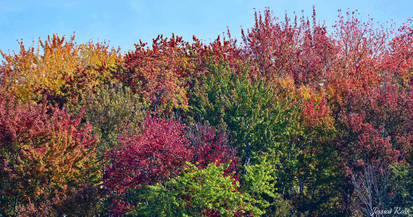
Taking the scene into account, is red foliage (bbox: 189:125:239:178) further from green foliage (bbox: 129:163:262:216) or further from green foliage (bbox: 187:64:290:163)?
green foliage (bbox: 129:163:262:216)

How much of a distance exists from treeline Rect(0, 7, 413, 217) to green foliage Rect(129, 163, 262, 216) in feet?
0.22

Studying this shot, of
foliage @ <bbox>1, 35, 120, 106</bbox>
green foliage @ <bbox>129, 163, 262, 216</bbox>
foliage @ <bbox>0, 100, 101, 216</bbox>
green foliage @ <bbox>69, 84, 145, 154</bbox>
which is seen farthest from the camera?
foliage @ <bbox>1, 35, 120, 106</bbox>

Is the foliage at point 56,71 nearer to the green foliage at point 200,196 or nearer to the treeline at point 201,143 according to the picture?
the treeline at point 201,143

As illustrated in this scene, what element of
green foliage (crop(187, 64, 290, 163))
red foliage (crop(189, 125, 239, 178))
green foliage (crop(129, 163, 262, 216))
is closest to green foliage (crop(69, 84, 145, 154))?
green foliage (crop(187, 64, 290, 163))

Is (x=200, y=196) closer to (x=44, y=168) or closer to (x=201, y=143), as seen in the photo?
(x=201, y=143)

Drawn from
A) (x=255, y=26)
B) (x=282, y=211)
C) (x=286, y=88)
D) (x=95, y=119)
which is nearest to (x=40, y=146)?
(x=95, y=119)

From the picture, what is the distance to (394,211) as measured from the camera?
18828 mm

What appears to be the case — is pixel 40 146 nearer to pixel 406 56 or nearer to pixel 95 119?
pixel 95 119

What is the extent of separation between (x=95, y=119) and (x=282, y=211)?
12180 millimetres

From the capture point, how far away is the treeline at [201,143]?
17875 millimetres

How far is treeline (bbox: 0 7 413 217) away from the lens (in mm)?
17875

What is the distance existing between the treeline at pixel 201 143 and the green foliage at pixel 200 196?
68mm

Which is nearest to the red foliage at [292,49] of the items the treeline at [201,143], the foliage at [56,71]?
the treeline at [201,143]

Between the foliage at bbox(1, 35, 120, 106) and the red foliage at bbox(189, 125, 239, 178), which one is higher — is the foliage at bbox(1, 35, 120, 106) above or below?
above
